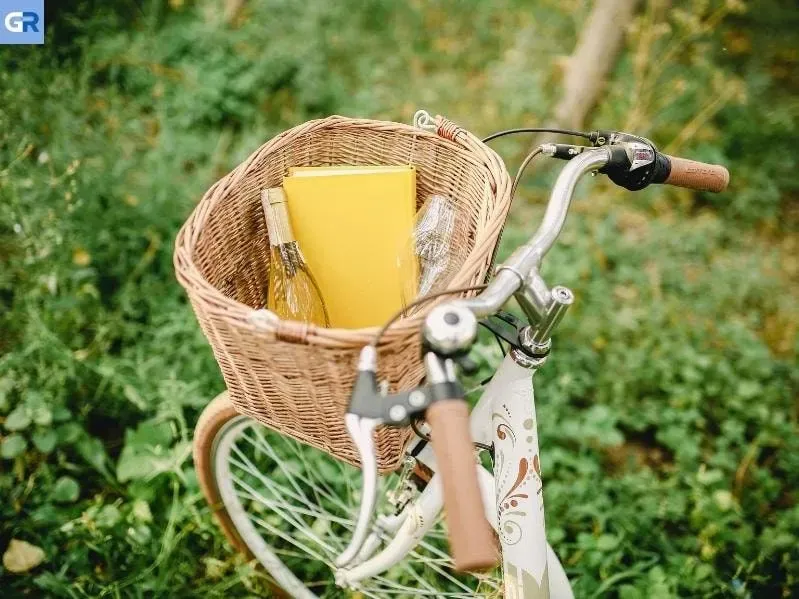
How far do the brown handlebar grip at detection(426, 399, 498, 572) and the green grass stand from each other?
45.7 inches

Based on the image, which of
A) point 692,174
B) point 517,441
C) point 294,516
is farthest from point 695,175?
point 294,516

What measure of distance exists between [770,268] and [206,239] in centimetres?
296

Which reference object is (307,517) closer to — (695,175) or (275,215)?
(275,215)

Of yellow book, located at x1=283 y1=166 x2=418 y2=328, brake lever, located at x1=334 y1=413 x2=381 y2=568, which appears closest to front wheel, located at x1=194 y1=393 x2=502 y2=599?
yellow book, located at x1=283 y1=166 x2=418 y2=328

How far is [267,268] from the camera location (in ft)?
4.11

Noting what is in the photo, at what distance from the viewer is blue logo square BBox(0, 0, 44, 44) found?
215 centimetres

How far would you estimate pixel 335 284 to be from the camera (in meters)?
1.22

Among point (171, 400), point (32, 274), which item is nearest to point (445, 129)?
point (171, 400)

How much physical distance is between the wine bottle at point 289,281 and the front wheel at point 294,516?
0.32 meters

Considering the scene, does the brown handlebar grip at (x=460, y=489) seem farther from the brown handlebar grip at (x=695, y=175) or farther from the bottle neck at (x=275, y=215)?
the brown handlebar grip at (x=695, y=175)

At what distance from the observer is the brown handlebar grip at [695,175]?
1108 millimetres

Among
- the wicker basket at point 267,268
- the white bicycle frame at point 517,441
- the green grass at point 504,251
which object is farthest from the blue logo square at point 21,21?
the white bicycle frame at point 517,441

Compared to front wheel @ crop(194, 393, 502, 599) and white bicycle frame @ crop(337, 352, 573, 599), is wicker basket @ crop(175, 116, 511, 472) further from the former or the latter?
front wheel @ crop(194, 393, 502, 599)

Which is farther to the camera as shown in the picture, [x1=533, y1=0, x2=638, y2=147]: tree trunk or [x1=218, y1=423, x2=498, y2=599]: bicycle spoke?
[x1=533, y1=0, x2=638, y2=147]: tree trunk
